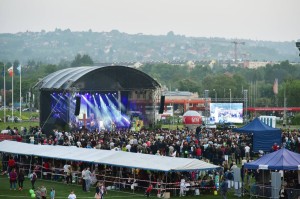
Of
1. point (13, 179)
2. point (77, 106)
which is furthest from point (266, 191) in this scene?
point (77, 106)

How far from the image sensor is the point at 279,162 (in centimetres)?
3061

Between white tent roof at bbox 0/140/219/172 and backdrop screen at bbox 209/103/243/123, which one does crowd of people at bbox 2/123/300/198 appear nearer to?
white tent roof at bbox 0/140/219/172

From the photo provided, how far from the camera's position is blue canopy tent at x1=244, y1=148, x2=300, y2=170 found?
3022cm

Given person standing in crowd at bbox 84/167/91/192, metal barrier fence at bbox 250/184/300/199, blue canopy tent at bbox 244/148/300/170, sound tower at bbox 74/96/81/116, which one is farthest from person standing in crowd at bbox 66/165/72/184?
sound tower at bbox 74/96/81/116

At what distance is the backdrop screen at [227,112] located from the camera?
7691cm

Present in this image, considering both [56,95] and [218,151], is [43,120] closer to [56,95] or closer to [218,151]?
[56,95]

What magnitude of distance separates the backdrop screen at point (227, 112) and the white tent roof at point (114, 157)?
37.4m

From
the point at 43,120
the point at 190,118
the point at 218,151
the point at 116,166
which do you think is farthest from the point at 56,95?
the point at 116,166

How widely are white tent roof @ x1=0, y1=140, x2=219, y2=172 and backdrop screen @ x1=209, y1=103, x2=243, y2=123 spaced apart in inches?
1471

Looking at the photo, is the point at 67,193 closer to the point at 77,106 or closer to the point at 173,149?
the point at 173,149

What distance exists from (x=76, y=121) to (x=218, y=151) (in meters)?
25.0

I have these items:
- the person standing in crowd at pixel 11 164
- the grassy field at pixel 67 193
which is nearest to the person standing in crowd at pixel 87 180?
the grassy field at pixel 67 193

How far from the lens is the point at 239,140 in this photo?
46.1 metres

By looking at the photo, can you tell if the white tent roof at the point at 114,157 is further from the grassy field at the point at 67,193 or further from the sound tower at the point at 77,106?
the sound tower at the point at 77,106
